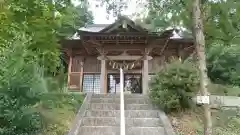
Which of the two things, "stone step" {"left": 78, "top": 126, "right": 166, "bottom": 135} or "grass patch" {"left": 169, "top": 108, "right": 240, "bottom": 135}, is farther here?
"grass patch" {"left": 169, "top": 108, "right": 240, "bottom": 135}

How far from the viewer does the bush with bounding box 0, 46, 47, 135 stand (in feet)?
20.6

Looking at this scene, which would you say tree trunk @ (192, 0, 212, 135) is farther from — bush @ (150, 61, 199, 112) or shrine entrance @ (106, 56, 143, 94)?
shrine entrance @ (106, 56, 143, 94)

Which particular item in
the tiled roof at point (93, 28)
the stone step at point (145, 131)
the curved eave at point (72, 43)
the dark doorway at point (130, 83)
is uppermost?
the tiled roof at point (93, 28)

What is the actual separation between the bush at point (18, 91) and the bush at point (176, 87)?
3410 mm

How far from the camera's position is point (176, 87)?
828cm

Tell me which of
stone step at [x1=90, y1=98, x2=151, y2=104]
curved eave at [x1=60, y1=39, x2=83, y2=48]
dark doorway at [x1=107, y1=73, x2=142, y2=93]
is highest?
curved eave at [x1=60, y1=39, x2=83, y2=48]

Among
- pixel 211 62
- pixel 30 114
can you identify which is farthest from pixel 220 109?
pixel 211 62

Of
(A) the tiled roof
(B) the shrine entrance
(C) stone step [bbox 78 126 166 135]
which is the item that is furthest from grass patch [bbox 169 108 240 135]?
(A) the tiled roof

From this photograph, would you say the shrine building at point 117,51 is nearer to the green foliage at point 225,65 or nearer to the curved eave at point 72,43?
the curved eave at point 72,43

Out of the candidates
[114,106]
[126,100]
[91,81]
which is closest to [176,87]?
[114,106]

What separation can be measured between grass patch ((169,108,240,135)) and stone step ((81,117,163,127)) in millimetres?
520

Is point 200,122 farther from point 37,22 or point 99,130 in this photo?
point 37,22

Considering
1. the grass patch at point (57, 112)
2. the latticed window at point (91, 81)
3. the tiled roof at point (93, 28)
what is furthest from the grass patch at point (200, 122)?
the tiled roof at point (93, 28)

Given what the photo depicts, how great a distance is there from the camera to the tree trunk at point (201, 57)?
5500 millimetres
